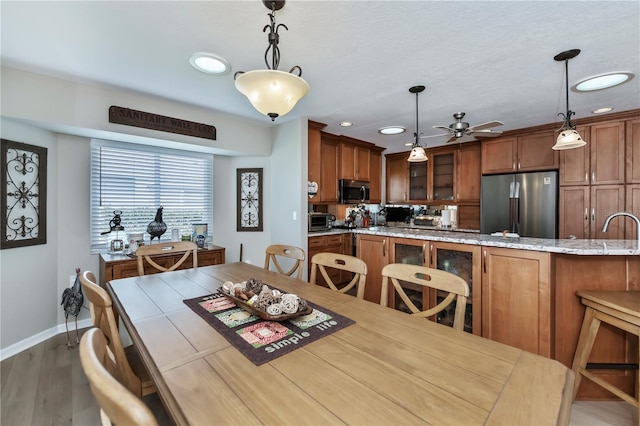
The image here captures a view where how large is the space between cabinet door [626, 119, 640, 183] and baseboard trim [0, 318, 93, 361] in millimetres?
6536

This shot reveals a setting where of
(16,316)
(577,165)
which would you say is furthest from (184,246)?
(577,165)

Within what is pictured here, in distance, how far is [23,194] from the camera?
254 cm

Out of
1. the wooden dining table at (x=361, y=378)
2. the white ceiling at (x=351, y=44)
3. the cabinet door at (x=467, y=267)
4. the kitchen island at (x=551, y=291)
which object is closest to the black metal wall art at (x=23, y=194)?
the white ceiling at (x=351, y=44)

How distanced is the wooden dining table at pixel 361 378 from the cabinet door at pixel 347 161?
11.7ft

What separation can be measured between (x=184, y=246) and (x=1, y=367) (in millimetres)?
1693

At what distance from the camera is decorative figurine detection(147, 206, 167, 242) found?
3.24m

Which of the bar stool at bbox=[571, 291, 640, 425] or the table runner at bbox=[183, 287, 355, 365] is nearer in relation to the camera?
the table runner at bbox=[183, 287, 355, 365]

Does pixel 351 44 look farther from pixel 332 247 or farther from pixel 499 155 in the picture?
pixel 499 155

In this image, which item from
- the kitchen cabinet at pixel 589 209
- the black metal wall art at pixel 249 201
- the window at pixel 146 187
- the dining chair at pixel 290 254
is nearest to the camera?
the dining chair at pixel 290 254

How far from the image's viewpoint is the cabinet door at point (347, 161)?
4.59m

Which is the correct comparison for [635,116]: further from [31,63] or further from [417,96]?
[31,63]

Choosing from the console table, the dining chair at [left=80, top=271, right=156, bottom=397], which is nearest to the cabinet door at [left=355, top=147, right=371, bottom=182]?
the console table

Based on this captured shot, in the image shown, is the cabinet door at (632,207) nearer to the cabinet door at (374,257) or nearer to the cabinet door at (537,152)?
the cabinet door at (537,152)

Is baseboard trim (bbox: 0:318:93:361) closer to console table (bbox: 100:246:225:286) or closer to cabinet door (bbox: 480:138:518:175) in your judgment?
console table (bbox: 100:246:225:286)
